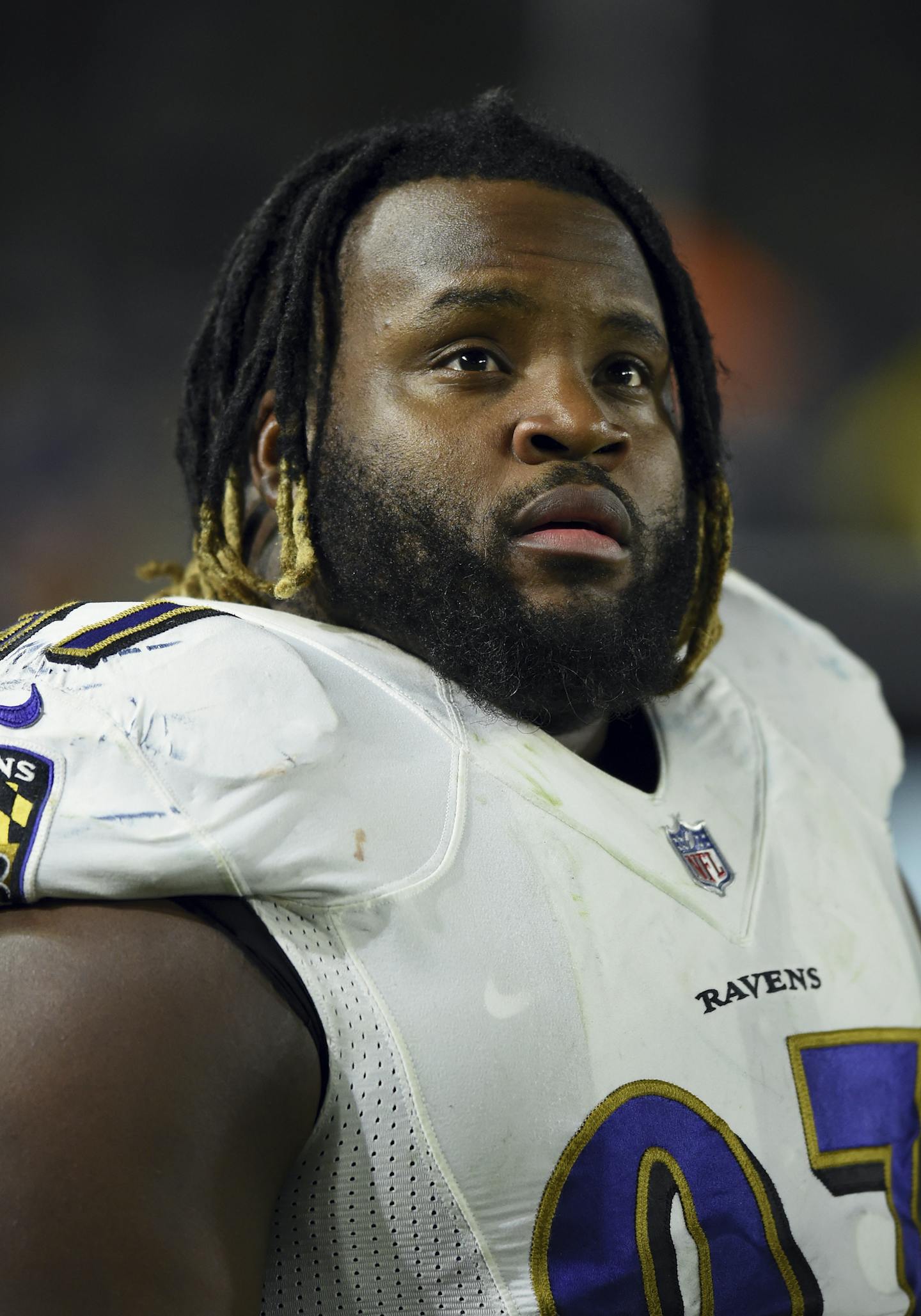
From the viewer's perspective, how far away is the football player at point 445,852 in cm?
94

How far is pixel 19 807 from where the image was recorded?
0.97 metres

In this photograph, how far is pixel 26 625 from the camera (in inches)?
46.6

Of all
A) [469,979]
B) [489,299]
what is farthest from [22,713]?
[489,299]

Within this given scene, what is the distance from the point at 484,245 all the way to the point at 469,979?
741mm

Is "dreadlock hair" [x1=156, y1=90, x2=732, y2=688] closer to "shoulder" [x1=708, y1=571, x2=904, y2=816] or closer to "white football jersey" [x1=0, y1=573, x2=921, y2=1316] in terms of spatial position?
"shoulder" [x1=708, y1=571, x2=904, y2=816]

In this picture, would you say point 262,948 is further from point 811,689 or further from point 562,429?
point 811,689

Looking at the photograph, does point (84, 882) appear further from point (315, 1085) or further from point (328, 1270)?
point (328, 1270)

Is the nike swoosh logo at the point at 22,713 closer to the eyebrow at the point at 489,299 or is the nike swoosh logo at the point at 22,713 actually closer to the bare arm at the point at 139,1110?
the bare arm at the point at 139,1110

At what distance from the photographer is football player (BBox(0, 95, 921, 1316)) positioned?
3.08ft

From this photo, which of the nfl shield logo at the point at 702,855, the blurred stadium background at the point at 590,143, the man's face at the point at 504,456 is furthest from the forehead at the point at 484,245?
the blurred stadium background at the point at 590,143

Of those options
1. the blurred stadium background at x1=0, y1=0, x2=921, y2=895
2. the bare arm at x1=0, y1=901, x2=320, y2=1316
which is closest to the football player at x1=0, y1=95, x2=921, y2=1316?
the bare arm at x1=0, y1=901, x2=320, y2=1316

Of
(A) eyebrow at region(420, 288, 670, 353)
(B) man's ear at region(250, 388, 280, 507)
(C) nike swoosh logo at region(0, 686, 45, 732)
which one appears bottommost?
(C) nike swoosh logo at region(0, 686, 45, 732)

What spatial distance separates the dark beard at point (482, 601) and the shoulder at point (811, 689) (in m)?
0.33

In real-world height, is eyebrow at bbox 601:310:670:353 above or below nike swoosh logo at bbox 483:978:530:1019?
above
